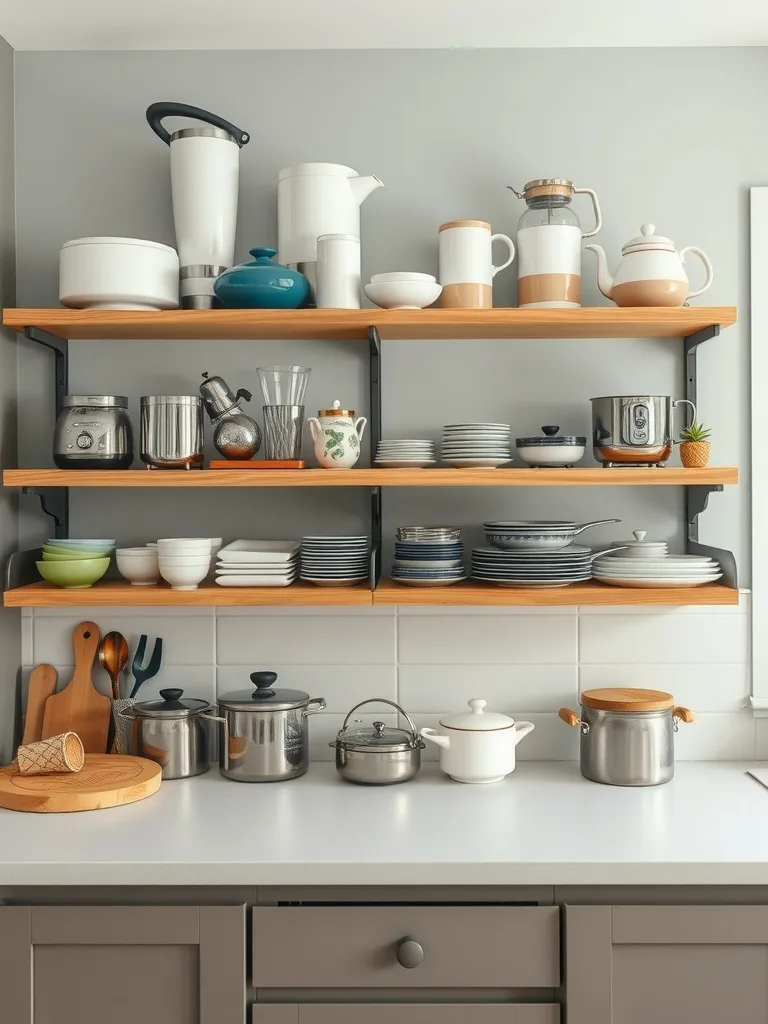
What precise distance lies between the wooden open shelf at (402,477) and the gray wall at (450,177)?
266 mm

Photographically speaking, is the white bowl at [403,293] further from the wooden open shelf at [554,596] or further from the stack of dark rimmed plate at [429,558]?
the wooden open shelf at [554,596]

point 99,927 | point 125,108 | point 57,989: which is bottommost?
point 57,989

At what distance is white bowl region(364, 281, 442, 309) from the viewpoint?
81.7 inches

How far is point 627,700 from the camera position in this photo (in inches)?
82.4

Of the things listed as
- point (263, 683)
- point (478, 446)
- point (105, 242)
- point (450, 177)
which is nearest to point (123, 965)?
point (263, 683)

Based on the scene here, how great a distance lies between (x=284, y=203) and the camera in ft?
7.20

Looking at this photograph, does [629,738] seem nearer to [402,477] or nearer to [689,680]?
[689,680]

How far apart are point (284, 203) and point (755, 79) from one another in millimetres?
1150

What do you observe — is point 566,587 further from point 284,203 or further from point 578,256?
point 284,203

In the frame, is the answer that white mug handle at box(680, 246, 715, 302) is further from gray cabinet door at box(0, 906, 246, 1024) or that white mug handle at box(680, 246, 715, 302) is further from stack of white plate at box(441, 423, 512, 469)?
gray cabinet door at box(0, 906, 246, 1024)

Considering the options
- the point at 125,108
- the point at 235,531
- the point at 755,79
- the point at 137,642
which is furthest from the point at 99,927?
the point at 755,79

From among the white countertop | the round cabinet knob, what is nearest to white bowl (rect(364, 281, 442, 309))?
the white countertop

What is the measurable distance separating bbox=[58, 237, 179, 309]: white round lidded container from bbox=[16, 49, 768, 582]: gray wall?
0.24 meters

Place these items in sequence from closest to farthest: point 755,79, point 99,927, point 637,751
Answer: point 99,927 < point 637,751 < point 755,79
